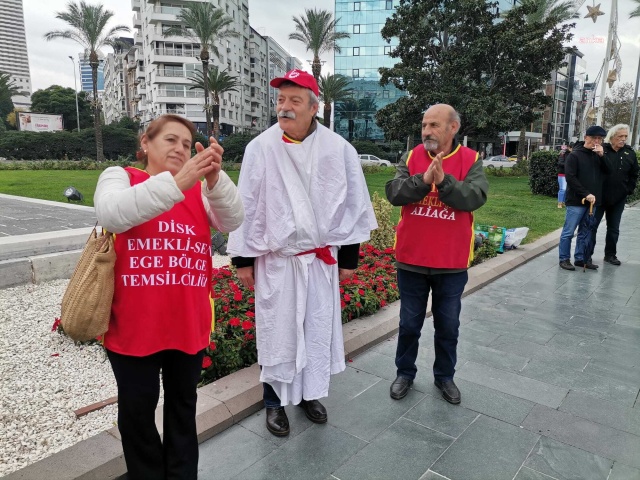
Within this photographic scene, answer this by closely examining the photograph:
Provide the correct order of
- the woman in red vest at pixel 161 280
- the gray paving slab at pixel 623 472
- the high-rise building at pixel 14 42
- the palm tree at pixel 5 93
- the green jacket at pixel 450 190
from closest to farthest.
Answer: the woman in red vest at pixel 161 280
the gray paving slab at pixel 623 472
the green jacket at pixel 450 190
the palm tree at pixel 5 93
the high-rise building at pixel 14 42

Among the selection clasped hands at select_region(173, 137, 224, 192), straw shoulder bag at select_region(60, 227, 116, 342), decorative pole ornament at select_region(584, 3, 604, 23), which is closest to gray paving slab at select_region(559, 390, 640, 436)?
clasped hands at select_region(173, 137, 224, 192)

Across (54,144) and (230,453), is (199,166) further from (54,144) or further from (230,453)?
(54,144)

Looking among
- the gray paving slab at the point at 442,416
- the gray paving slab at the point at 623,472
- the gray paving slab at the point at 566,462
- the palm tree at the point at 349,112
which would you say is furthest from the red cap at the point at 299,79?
the palm tree at the point at 349,112

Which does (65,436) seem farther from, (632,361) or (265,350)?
(632,361)

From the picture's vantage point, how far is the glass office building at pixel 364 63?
6562 centimetres

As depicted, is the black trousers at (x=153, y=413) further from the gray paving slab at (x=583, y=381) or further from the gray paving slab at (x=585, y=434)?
the gray paving slab at (x=583, y=381)

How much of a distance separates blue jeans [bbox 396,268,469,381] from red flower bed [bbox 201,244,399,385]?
1.11m

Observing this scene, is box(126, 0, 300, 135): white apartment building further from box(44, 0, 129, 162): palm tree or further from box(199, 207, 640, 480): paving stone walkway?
box(199, 207, 640, 480): paving stone walkway

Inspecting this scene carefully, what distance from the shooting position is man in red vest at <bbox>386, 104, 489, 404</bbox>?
2832 mm

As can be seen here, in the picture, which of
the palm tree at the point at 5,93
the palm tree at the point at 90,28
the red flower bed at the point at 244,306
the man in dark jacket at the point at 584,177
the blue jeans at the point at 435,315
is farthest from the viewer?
the palm tree at the point at 5,93

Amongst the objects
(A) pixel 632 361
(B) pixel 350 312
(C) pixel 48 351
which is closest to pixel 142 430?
(C) pixel 48 351

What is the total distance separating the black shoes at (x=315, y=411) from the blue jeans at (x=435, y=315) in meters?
0.71

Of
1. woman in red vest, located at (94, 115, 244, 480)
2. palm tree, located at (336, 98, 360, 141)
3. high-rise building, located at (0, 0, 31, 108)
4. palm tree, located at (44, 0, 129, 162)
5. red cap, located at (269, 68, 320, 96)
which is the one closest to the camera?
woman in red vest, located at (94, 115, 244, 480)

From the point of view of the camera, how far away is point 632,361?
3816 mm
